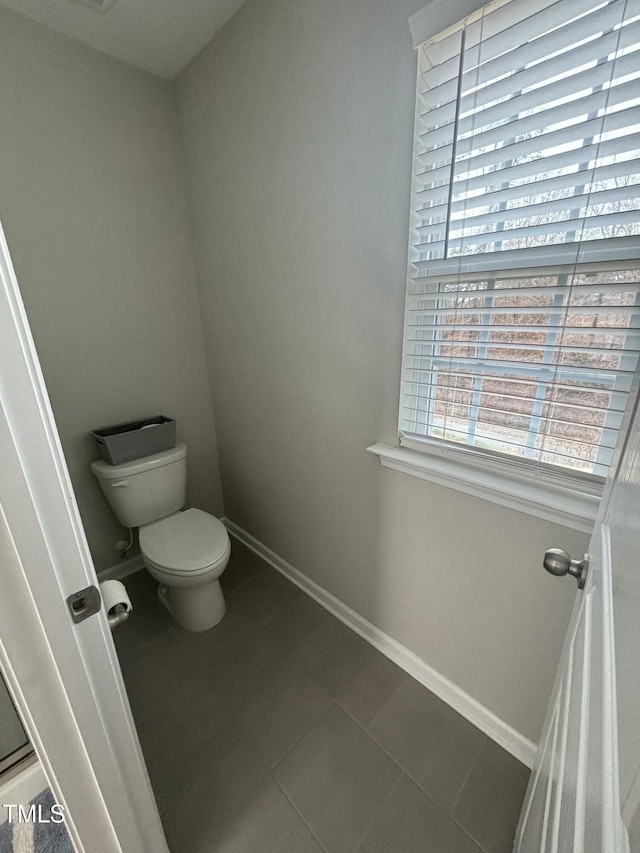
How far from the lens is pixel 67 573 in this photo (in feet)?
1.73

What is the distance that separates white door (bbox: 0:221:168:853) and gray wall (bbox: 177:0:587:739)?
91 centimetres

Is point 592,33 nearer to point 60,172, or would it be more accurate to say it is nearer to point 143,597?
point 60,172

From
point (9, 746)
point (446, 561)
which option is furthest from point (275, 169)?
point (9, 746)

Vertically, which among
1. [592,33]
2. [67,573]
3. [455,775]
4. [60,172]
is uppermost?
[60,172]

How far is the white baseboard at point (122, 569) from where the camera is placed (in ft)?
6.13

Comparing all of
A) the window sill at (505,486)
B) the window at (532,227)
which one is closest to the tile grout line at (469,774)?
the window sill at (505,486)

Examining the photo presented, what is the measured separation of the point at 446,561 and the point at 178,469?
1311mm

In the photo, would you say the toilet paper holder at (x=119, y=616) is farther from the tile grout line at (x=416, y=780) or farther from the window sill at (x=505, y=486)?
the tile grout line at (x=416, y=780)

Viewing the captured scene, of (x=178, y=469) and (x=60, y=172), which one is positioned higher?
(x=60, y=172)

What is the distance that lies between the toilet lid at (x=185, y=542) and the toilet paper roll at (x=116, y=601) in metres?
0.71

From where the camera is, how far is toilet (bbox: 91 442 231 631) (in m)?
1.42

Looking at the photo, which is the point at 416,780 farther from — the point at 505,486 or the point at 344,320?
the point at 344,320

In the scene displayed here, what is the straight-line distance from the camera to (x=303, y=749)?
3.78 ft

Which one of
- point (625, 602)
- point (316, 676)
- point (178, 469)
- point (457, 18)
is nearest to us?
point (625, 602)
